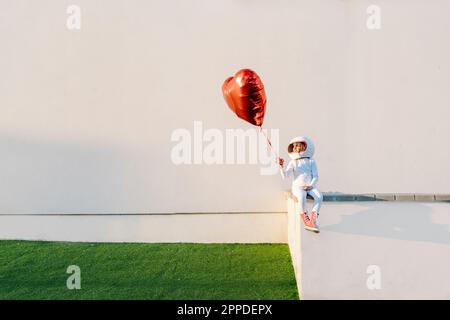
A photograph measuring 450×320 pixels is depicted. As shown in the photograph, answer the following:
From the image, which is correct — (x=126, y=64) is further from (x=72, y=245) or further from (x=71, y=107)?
(x=72, y=245)

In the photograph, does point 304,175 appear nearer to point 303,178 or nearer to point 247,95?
point 303,178

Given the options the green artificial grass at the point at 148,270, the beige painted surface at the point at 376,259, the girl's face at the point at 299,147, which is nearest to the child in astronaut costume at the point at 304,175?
the girl's face at the point at 299,147

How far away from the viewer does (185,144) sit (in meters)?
6.01

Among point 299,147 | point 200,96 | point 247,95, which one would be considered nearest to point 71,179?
point 200,96

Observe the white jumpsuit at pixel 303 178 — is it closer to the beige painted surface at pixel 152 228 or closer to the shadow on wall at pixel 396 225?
the shadow on wall at pixel 396 225

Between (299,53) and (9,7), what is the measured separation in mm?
5014

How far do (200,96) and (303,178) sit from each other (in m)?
2.59

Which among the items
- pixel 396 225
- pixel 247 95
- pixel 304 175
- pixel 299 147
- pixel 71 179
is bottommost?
pixel 396 225

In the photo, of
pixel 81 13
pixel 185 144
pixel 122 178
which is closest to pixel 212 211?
pixel 185 144

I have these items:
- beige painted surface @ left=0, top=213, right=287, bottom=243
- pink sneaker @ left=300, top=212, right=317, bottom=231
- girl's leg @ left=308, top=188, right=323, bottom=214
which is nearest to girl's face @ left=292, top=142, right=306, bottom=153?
girl's leg @ left=308, top=188, right=323, bottom=214

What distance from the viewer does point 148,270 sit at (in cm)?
498

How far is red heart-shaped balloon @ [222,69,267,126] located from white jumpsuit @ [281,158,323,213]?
2.31 feet

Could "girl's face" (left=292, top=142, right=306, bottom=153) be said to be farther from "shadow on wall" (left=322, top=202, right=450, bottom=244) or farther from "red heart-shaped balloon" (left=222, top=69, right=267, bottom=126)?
"shadow on wall" (left=322, top=202, right=450, bottom=244)

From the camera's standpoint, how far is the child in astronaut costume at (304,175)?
13.3ft
